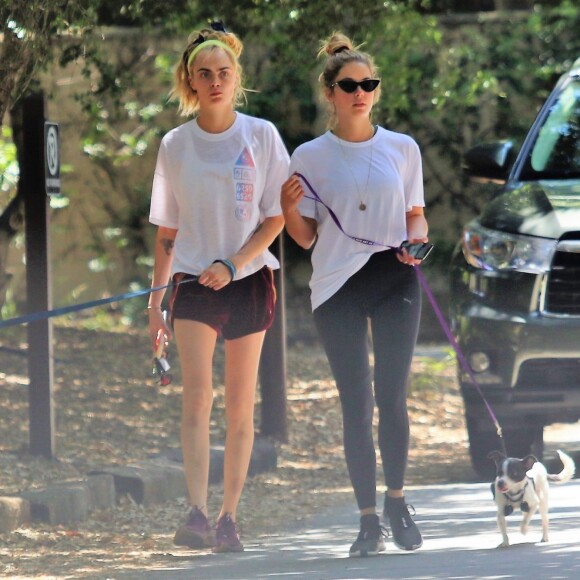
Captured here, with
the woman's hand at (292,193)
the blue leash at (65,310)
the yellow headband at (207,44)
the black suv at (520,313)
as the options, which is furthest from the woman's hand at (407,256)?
the black suv at (520,313)

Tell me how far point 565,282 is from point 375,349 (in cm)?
184

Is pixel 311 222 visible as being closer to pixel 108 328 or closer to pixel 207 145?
pixel 207 145

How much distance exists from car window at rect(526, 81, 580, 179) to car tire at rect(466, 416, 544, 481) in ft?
4.54

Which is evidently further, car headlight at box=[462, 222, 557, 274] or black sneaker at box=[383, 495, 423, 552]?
car headlight at box=[462, 222, 557, 274]

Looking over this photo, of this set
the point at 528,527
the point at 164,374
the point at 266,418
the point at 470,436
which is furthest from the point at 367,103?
the point at 266,418

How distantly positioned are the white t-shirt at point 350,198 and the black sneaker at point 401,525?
0.85 m

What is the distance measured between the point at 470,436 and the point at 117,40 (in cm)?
644

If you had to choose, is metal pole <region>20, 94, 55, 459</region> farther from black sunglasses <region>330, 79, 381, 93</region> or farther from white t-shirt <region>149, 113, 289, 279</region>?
black sunglasses <region>330, 79, 381, 93</region>

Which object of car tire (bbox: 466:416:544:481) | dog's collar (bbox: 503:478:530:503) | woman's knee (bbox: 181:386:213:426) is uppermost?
woman's knee (bbox: 181:386:213:426)

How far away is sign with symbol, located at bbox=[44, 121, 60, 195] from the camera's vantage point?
8.41 metres

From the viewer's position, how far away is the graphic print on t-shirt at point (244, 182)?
633 centimetres

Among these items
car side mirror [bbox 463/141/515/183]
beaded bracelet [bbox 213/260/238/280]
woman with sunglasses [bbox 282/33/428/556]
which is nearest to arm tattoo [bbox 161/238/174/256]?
beaded bracelet [bbox 213/260/238/280]

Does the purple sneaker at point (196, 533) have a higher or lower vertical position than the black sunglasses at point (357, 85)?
lower

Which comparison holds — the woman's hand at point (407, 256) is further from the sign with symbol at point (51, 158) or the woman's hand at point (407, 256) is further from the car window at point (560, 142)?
the sign with symbol at point (51, 158)
